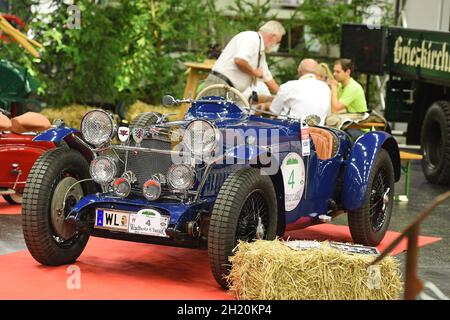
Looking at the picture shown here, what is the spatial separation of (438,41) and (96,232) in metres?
6.85

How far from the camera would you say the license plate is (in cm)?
653

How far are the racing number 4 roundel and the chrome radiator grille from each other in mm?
808

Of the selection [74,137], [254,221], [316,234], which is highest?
[74,137]

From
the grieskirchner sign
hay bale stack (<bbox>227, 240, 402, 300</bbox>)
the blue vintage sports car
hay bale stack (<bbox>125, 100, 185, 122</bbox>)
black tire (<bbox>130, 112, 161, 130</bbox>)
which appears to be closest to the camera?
hay bale stack (<bbox>227, 240, 402, 300</bbox>)

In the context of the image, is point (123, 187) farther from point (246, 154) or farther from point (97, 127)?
point (246, 154)

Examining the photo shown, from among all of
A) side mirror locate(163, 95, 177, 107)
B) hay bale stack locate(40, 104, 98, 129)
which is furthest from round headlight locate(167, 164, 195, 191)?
hay bale stack locate(40, 104, 98, 129)

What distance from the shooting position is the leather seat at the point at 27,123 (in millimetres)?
9172

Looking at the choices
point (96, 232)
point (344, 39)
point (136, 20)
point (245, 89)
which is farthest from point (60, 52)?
point (96, 232)

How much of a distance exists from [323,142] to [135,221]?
1.99 m

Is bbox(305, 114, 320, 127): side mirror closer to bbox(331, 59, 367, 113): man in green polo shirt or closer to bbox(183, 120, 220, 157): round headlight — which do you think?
bbox(183, 120, 220, 157): round headlight

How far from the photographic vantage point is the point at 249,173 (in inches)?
256

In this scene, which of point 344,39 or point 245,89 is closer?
point 245,89

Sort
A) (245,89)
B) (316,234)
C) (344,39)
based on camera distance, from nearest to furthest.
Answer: (316,234) < (245,89) < (344,39)
